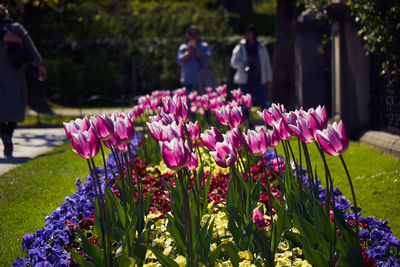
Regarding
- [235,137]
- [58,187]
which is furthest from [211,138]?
[58,187]

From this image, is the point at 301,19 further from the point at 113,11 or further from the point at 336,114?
the point at 113,11

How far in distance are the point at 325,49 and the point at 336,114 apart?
2.30 m

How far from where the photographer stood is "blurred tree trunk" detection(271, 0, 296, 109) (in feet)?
49.4

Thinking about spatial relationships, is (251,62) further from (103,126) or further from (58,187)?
(103,126)

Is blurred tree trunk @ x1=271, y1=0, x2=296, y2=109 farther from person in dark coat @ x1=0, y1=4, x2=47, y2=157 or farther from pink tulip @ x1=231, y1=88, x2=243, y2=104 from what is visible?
pink tulip @ x1=231, y1=88, x2=243, y2=104

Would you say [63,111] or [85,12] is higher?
[85,12]

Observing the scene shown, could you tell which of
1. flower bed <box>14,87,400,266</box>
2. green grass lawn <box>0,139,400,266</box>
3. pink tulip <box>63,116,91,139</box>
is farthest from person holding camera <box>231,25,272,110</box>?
pink tulip <box>63,116,91,139</box>

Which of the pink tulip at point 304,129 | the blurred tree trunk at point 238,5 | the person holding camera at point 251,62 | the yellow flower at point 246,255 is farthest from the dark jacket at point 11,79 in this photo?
the blurred tree trunk at point 238,5

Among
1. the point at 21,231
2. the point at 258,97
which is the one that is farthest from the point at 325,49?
the point at 21,231

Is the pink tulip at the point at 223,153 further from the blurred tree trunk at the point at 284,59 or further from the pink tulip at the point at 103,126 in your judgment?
the blurred tree trunk at the point at 284,59

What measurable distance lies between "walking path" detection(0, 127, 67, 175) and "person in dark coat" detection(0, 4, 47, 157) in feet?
2.08

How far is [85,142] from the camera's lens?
10.2 feet

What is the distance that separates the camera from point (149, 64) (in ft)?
80.4

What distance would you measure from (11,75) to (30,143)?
3.17 m
